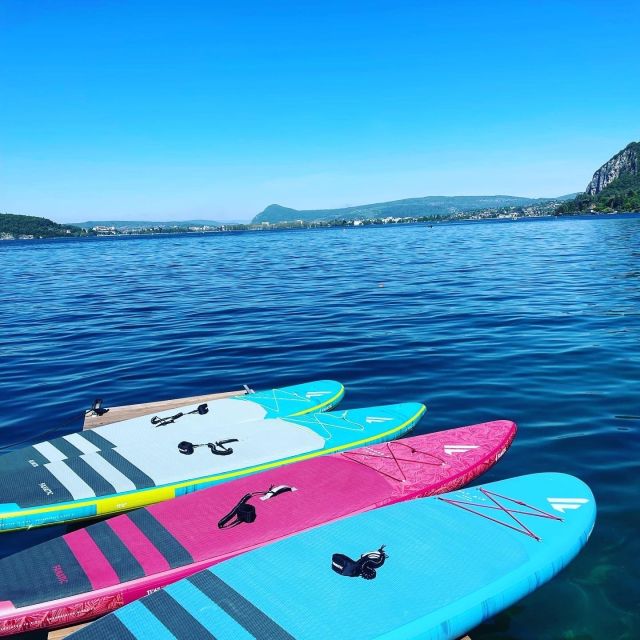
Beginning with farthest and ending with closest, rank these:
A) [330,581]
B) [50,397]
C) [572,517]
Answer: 1. [50,397]
2. [572,517]
3. [330,581]

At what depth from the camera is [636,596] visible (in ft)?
19.6

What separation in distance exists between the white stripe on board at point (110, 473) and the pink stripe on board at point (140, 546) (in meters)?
0.91

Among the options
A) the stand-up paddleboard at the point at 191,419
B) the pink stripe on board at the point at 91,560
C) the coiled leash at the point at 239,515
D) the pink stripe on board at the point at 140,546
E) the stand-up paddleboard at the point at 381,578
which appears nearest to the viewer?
the stand-up paddleboard at the point at 381,578

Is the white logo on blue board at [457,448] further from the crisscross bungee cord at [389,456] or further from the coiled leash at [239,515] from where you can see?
the coiled leash at [239,515]

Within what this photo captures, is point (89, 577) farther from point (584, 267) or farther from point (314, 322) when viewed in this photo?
point (584, 267)

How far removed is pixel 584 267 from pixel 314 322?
20.8 metres

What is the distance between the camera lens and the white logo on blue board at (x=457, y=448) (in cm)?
837

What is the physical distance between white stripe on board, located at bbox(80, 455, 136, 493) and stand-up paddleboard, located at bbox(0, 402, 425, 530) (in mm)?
14

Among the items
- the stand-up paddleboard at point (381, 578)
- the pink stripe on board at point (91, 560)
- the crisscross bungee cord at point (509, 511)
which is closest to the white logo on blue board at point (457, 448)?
the crisscross bungee cord at point (509, 511)

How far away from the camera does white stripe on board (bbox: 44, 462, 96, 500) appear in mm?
7461

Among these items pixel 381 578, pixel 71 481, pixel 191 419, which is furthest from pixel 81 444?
pixel 381 578

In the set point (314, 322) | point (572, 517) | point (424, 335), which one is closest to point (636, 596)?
point (572, 517)

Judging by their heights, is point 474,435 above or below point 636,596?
above

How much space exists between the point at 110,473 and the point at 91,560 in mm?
2238
